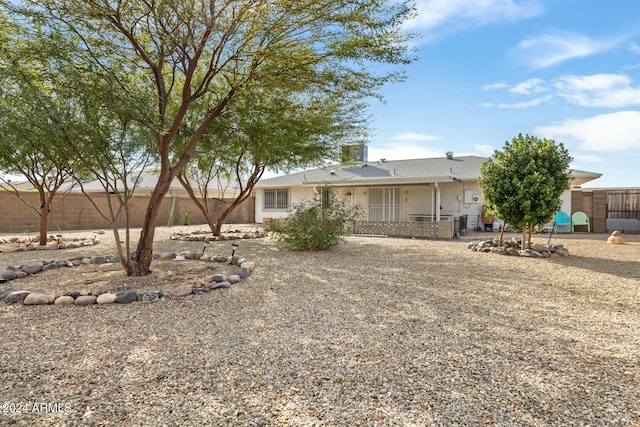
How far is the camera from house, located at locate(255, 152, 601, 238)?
15102mm

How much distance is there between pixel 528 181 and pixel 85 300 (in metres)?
8.85

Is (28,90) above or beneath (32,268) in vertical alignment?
above

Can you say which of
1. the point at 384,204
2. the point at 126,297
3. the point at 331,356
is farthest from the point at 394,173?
the point at 331,356

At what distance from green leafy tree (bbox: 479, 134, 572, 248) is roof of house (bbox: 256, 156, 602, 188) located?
5.14 meters

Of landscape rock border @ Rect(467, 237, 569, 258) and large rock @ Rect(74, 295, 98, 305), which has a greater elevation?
landscape rock border @ Rect(467, 237, 569, 258)

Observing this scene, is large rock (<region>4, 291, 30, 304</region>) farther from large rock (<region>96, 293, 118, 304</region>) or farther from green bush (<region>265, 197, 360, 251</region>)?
green bush (<region>265, 197, 360, 251</region>)

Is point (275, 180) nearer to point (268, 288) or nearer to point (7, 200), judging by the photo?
point (7, 200)

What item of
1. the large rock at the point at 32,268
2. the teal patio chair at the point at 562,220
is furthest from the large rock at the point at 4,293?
the teal patio chair at the point at 562,220

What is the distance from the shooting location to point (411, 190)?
17.6m

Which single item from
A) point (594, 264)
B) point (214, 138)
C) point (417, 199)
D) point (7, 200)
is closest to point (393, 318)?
point (594, 264)

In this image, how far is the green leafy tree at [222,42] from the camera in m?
5.90

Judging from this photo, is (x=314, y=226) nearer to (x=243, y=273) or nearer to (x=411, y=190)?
(x=243, y=273)

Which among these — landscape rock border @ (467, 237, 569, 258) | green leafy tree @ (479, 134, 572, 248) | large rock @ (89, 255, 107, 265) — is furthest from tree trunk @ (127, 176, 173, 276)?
landscape rock border @ (467, 237, 569, 258)

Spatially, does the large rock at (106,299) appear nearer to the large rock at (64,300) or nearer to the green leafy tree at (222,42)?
the large rock at (64,300)
